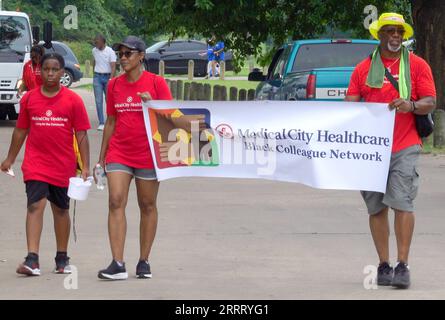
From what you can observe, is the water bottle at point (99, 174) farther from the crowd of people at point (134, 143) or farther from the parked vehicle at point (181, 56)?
the parked vehicle at point (181, 56)

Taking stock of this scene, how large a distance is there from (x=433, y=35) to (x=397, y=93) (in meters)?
13.2

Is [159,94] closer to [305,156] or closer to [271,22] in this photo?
[305,156]

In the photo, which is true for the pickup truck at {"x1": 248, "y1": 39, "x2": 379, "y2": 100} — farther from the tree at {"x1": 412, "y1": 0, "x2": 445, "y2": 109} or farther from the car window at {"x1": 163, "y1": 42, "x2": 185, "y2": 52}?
the car window at {"x1": 163, "y1": 42, "x2": 185, "y2": 52}

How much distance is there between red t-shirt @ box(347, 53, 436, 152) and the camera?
899 centimetres

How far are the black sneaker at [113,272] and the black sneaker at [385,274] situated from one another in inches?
70.5

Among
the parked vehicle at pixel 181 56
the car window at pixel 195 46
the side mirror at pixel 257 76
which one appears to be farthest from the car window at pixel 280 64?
the car window at pixel 195 46

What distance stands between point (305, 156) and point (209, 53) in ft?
139

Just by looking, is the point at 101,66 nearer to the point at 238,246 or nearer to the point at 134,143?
the point at 238,246

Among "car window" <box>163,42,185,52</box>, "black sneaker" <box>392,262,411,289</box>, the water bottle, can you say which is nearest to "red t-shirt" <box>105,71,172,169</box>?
the water bottle

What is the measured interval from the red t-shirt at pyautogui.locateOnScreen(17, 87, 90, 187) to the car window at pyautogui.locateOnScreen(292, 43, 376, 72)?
36.7ft

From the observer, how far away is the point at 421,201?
14234 mm

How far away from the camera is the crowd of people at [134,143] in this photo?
29.5 feet

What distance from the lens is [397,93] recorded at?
9.01 metres
